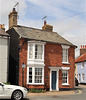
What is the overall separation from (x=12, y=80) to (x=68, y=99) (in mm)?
8545

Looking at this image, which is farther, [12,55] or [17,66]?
[12,55]

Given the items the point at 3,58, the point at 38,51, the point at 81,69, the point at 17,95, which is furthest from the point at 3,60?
the point at 81,69

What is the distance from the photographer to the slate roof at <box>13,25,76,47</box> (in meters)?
21.8

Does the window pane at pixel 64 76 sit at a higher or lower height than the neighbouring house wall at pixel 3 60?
lower

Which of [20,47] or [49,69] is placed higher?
[20,47]

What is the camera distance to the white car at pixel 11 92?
13.1 m

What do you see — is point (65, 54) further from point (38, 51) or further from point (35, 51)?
point (35, 51)

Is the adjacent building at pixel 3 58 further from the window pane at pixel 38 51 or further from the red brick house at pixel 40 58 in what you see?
the window pane at pixel 38 51

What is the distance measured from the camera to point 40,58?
21047mm

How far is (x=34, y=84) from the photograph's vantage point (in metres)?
20.3

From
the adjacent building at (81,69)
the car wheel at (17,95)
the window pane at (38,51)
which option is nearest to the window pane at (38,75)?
the window pane at (38,51)

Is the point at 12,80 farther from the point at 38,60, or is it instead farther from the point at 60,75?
the point at 60,75

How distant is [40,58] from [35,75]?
6.47 feet

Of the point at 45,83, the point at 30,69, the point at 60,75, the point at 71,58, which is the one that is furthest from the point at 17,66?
the point at 71,58
